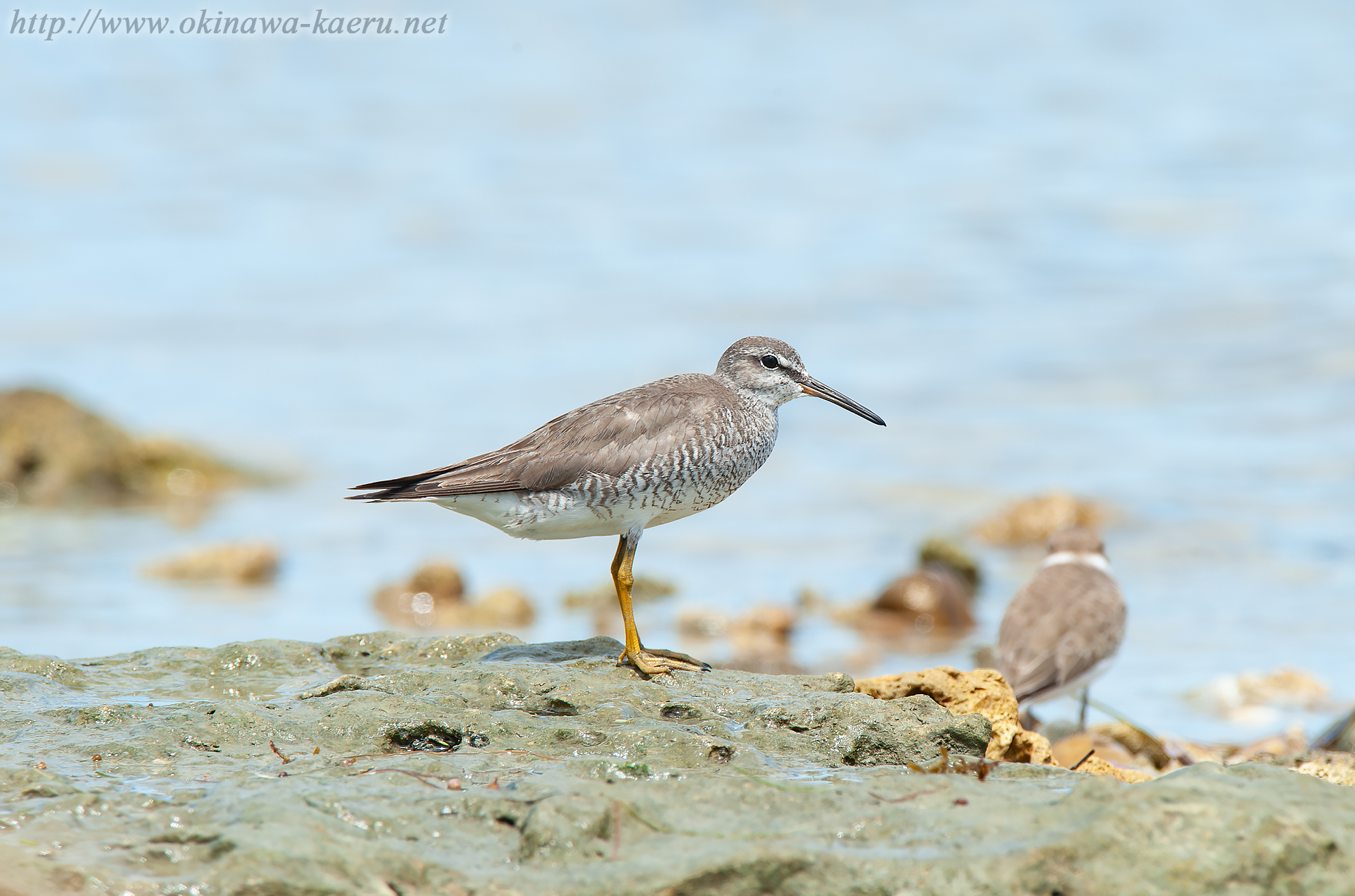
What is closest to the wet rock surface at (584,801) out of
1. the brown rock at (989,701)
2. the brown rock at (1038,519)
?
the brown rock at (989,701)

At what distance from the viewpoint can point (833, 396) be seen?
7523mm

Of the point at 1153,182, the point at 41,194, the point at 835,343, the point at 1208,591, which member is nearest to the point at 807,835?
the point at 1208,591

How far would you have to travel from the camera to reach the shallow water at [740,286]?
11977 mm

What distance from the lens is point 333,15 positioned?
30.3m

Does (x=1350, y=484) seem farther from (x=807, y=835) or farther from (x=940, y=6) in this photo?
(x=940, y=6)

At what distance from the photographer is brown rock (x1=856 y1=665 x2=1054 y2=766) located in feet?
17.3

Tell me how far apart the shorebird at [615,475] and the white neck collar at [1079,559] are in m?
3.60

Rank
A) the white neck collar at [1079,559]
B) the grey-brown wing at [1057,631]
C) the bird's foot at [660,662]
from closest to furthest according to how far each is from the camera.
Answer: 1. the bird's foot at [660,662]
2. the grey-brown wing at [1057,631]
3. the white neck collar at [1079,559]

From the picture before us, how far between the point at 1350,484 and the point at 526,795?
38.8ft

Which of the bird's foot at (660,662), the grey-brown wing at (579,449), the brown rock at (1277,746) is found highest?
the grey-brown wing at (579,449)

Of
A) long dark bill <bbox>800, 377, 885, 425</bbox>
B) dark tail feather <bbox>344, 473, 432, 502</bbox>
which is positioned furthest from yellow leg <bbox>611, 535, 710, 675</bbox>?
long dark bill <bbox>800, 377, 885, 425</bbox>

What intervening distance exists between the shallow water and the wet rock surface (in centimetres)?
483

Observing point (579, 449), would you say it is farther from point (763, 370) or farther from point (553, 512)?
point (763, 370)

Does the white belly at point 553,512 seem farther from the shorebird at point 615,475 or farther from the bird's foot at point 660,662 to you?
the bird's foot at point 660,662
